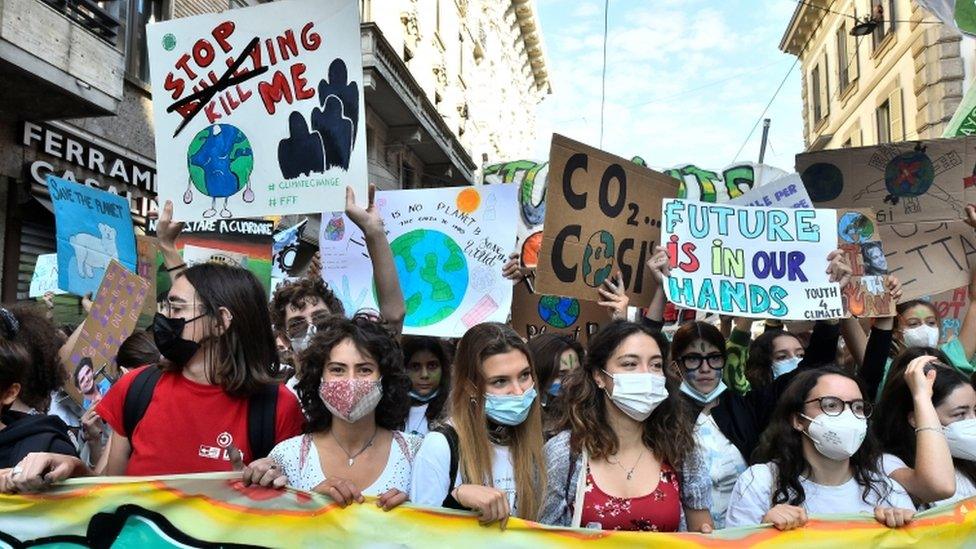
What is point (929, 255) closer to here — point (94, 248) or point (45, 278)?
point (94, 248)

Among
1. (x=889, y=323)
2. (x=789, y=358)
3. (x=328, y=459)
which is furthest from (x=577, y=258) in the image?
(x=328, y=459)

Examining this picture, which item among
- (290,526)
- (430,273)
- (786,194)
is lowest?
(290,526)

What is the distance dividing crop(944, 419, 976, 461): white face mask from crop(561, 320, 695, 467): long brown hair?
990 millimetres

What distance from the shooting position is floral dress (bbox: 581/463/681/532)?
2.47m

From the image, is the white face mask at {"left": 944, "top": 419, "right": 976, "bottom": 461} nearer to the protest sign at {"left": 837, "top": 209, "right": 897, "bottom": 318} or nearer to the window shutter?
the protest sign at {"left": 837, "top": 209, "right": 897, "bottom": 318}

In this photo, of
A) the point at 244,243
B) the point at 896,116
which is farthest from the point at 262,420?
the point at 896,116

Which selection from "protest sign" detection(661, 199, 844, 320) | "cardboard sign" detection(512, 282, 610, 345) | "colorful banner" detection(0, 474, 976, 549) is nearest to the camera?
"colorful banner" detection(0, 474, 976, 549)

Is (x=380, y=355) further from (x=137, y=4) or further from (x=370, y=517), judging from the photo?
(x=137, y=4)

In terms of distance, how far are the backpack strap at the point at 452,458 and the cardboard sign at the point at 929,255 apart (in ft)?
10.4

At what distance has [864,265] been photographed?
14.4 ft

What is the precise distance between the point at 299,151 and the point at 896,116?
17.8 metres

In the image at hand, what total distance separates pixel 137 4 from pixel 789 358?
10.5 m

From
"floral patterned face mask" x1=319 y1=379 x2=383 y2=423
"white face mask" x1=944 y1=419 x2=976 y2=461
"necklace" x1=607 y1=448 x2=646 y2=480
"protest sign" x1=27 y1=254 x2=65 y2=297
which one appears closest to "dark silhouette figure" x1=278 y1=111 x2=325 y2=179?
"floral patterned face mask" x1=319 y1=379 x2=383 y2=423

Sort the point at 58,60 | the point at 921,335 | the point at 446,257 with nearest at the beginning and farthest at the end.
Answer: the point at 921,335, the point at 446,257, the point at 58,60
